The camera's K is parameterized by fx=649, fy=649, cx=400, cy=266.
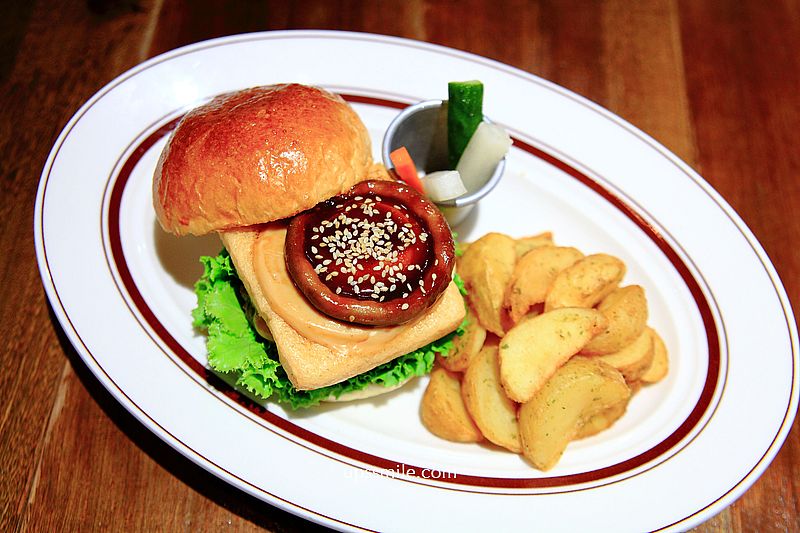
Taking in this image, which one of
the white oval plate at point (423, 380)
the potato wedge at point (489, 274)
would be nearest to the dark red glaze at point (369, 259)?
the potato wedge at point (489, 274)

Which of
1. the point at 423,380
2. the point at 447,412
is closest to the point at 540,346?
the point at 447,412

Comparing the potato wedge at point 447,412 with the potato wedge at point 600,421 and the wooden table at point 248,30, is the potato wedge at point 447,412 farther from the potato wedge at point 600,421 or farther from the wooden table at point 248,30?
the wooden table at point 248,30

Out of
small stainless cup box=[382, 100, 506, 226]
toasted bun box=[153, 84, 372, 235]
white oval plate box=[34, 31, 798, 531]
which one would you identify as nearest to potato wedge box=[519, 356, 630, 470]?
white oval plate box=[34, 31, 798, 531]

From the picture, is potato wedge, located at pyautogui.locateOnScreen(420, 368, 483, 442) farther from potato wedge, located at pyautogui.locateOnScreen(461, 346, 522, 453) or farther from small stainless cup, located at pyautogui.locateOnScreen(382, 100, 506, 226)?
small stainless cup, located at pyautogui.locateOnScreen(382, 100, 506, 226)

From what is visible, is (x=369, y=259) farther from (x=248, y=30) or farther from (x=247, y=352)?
(x=248, y=30)

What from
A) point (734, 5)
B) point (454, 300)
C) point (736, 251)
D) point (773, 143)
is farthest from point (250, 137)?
point (734, 5)

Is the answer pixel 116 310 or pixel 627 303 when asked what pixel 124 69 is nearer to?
pixel 116 310
